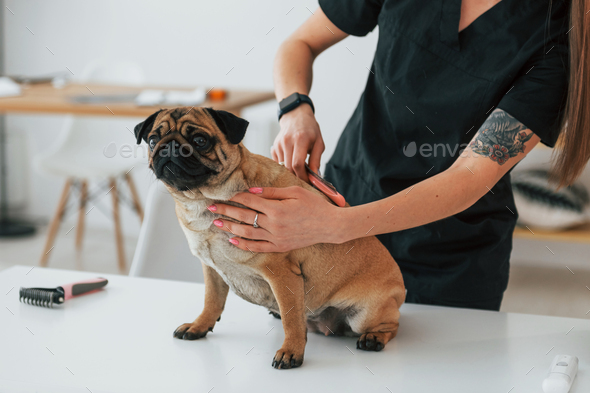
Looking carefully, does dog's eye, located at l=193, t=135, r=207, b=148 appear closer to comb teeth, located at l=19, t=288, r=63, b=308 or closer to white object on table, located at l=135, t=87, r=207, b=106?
comb teeth, located at l=19, t=288, r=63, b=308

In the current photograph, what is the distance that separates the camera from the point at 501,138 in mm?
1031

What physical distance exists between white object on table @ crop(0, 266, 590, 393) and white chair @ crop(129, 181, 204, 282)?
0.31 m

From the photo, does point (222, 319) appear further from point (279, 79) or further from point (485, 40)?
point (485, 40)

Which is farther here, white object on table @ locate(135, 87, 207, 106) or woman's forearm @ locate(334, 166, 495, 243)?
white object on table @ locate(135, 87, 207, 106)

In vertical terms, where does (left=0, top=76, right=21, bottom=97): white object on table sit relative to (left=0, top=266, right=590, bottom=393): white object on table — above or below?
above

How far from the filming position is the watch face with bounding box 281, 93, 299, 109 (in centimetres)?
119

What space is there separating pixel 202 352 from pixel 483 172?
0.61m

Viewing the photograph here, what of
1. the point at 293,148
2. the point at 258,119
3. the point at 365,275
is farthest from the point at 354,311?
the point at 258,119

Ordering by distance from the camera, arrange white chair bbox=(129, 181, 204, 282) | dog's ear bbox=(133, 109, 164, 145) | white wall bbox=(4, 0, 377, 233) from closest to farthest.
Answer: dog's ear bbox=(133, 109, 164, 145) → white chair bbox=(129, 181, 204, 282) → white wall bbox=(4, 0, 377, 233)

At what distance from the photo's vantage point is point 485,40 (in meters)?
1.13

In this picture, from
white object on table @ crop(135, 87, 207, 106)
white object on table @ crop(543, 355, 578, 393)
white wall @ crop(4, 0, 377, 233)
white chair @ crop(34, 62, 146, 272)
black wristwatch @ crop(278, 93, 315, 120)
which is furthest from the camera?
white wall @ crop(4, 0, 377, 233)

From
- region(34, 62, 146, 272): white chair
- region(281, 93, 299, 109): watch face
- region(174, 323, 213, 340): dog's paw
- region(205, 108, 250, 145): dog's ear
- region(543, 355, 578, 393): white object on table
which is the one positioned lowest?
region(34, 62, 146, 272): white chair

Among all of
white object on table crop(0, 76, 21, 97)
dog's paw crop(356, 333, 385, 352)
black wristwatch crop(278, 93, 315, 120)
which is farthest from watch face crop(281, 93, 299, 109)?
white object on table crop(0, 76, 21, 97)

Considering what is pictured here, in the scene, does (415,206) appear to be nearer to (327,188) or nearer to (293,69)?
(327,188)
